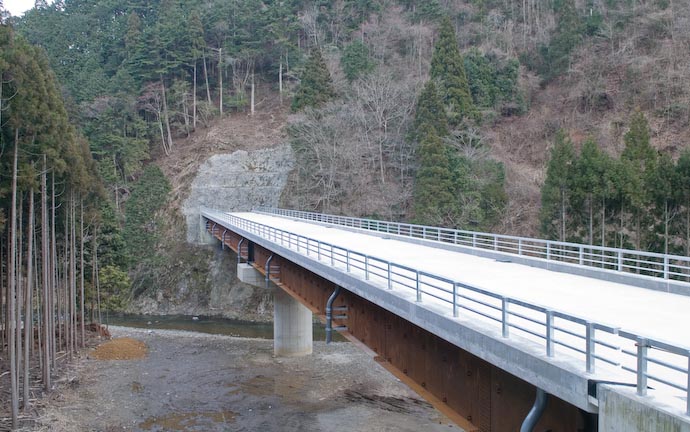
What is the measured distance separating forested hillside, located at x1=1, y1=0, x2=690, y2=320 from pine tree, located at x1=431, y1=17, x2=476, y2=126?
17cm

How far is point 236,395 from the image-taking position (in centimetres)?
2420

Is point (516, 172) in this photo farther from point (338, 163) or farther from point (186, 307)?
point (186, 307)

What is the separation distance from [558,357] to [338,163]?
4473 centimetres

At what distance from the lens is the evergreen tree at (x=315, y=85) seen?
5806 centimetres

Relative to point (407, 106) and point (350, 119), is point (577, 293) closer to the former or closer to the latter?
point (407, 106)

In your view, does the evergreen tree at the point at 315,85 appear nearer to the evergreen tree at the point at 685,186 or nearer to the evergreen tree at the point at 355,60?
the evergreen tree at the point at 355,60

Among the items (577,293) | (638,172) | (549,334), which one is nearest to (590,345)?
(549,334)

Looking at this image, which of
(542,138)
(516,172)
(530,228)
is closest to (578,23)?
(542,138)

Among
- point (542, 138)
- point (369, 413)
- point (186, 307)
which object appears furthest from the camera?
point (542, 138)

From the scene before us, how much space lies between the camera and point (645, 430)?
5.88 metres

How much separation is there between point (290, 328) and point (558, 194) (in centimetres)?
1621

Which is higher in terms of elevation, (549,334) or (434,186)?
(434,186)

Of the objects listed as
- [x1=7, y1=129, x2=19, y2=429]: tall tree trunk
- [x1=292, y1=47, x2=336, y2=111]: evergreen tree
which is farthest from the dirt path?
[x1=292, y1=47, x2=336, y2=111]: evergreen tree

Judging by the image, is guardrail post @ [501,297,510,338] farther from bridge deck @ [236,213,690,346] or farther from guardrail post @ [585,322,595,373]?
guardrail post @ [585,322,595,373]
